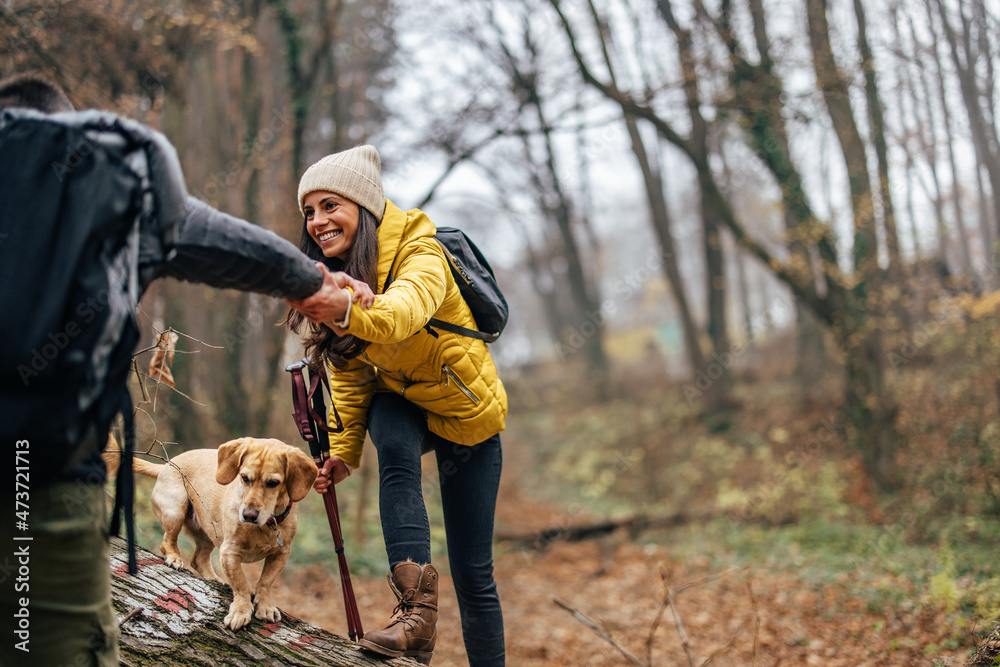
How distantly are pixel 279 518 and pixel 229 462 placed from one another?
29 cm

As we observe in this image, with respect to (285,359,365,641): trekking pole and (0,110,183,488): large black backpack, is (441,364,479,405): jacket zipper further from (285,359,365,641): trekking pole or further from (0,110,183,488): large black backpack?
(0,110,183,488): large black backpack

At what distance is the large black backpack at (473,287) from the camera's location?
8.54ft

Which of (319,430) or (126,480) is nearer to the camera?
(126,480)

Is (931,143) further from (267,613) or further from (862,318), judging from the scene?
(267,613)

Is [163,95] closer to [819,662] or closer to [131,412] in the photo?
[131,412]

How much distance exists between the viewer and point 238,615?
2508mm

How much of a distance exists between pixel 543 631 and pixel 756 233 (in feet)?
98.6

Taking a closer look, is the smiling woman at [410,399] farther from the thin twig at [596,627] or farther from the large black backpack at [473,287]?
the thin twig at [596,627]

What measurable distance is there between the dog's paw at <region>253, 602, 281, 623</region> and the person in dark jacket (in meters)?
0.94

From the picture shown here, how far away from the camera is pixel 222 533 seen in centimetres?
260

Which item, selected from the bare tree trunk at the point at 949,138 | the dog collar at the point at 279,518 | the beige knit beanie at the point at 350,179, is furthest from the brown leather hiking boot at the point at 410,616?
the bare tree trunk at the point at 949,138

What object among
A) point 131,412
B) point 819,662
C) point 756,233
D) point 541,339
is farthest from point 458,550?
point 541,339

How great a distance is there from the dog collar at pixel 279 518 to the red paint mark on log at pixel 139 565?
26.7 inches

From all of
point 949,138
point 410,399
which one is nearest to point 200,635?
point 410,399
